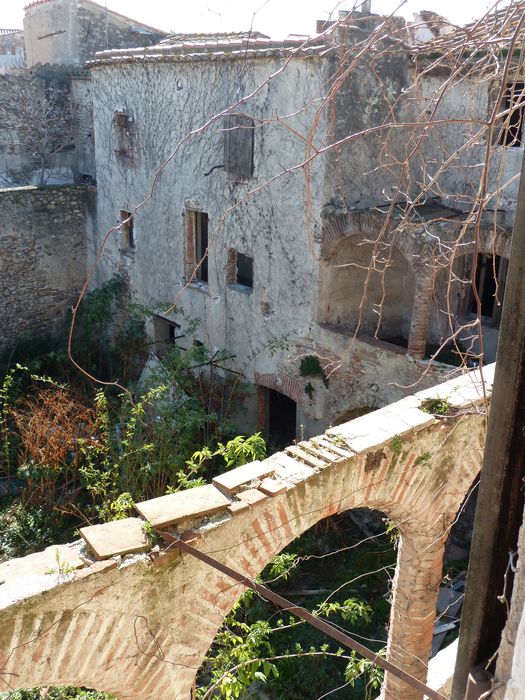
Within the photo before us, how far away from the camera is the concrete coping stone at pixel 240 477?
4.08 meters

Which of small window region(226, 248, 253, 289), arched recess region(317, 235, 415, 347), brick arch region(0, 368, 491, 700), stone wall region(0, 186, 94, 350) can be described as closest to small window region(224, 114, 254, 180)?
small window region(226, 248, 253, 289)

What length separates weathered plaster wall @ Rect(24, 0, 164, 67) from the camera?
55.2 feet

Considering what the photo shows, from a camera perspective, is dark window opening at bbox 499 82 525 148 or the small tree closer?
dark window opening at bbox 499 82 525 148

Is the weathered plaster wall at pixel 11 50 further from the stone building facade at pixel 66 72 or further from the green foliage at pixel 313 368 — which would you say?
the green foliage at pixel 313 368

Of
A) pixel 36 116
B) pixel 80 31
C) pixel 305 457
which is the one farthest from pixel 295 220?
pixel 80 31

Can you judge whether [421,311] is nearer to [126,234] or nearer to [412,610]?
[412,610]

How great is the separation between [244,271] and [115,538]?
9.79 meters

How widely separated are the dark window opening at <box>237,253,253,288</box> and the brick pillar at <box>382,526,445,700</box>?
7573mm

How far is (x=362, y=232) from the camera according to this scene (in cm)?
911

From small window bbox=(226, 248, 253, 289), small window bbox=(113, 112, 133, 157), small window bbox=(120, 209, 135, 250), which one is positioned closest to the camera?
small window bbox=(226, 248, 253, 289)

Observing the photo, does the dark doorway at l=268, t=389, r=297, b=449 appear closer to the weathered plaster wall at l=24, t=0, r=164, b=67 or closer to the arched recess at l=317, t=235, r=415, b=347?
the arched recess at l=317, t=235, r=415, b=347

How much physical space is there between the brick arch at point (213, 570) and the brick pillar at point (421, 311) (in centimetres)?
353

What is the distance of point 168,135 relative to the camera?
12.1m

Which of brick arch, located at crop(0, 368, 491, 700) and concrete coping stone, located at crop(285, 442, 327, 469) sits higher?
concrete coping stone, located at crop(285, 442, 327, 469)
